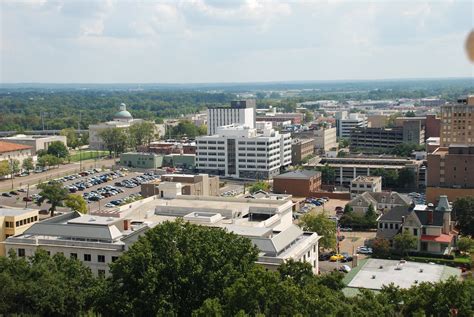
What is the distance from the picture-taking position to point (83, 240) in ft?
55.5

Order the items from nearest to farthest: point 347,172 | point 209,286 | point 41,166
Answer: point 209,286, point 347,172, point 41,166

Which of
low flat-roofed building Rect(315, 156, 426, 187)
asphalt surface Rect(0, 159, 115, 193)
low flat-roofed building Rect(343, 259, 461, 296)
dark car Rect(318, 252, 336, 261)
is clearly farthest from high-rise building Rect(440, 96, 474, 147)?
asphalt surface Rect(0, 159, 115, 193)

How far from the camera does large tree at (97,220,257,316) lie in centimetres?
1234

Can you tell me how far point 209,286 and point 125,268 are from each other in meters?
1.67

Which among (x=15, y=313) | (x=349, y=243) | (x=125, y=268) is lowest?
(x=349, y=243)

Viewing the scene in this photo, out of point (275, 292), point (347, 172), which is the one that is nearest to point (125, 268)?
point (275, 292)

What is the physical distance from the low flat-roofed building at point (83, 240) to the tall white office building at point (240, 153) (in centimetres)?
2185

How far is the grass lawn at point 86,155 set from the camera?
163 ft

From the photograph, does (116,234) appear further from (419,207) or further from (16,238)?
(419,207)

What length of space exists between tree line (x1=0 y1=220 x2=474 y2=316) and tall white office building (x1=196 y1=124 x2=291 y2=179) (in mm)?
25315

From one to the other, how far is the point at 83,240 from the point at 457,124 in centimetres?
2674

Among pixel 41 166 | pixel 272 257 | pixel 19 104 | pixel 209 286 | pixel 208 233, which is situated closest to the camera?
pixel 209 286

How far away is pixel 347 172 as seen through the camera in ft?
122

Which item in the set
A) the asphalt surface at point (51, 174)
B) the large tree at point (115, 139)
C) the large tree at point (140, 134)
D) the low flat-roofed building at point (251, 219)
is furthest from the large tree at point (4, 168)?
the low flat-roofed building at point (251, 219)
